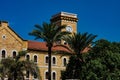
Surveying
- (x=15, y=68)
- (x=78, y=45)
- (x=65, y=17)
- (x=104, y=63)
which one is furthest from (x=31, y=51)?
(x=104, y=63)

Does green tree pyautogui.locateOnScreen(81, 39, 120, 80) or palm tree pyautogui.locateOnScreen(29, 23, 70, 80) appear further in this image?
palm tree pyautogui.locateOnScreen(29, 23, 70, 80)

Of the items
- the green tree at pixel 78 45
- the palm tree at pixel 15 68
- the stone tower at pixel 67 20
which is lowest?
the palm tree at pixel 15 68

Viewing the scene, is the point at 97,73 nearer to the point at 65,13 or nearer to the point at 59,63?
the point at 59,63

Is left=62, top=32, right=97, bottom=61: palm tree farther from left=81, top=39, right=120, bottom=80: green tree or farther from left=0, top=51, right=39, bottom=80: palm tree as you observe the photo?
left=0, top=51, right=39, bottom=80: palm tree

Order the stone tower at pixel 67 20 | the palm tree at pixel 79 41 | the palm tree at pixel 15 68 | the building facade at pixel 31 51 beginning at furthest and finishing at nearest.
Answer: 1. the stone tower at pixel 67 20
2. the building facade at pixel 31 51
3. the palm tree at pixel 79 41
4. the palm tree at pixel 15 68

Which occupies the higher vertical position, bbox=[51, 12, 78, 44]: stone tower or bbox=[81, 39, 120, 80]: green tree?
bbox=[51, 12, 78, 44]: stone tower

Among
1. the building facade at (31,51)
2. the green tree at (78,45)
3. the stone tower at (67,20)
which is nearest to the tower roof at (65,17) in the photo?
the stone tower at (67,20)

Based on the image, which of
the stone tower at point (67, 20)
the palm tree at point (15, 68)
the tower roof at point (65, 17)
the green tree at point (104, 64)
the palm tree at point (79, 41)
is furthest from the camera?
the tower roof at point (65, 17)

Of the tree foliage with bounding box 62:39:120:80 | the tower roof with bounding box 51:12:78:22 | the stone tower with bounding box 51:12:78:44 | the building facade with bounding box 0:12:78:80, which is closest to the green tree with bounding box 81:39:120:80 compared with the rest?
the tree foliage with bounding box 62:39:120:80

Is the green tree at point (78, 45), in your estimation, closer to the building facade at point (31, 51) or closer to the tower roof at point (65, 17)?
the building facade at point (31, 51)

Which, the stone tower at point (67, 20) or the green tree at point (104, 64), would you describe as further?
the stone tower at point (67, 20)

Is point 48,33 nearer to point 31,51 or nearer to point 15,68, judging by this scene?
point 15,68

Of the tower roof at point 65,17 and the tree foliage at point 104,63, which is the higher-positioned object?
the tower roof at point 65,17

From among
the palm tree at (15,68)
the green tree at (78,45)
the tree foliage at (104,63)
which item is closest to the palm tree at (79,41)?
the green tree at (78,45)
